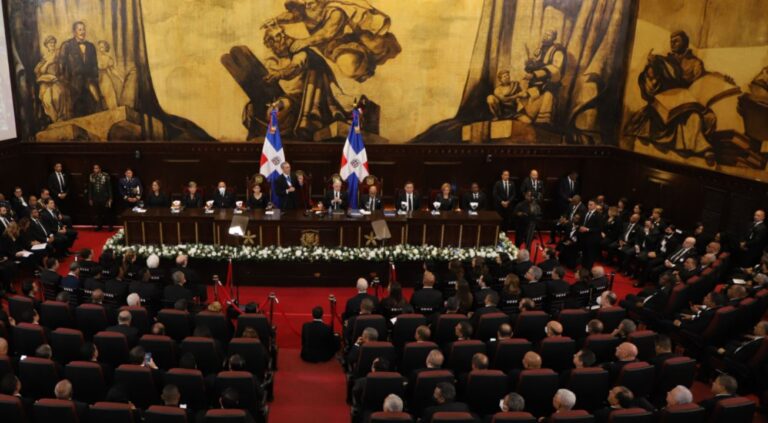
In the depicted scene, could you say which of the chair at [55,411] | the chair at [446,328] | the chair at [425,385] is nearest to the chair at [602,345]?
the chair at [446,328]

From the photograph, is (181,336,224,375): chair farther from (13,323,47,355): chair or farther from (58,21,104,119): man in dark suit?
(58,21,104,119): man in dark suit

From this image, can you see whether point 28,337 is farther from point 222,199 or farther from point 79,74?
point 79,74

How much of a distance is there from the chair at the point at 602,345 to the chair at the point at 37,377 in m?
6.48

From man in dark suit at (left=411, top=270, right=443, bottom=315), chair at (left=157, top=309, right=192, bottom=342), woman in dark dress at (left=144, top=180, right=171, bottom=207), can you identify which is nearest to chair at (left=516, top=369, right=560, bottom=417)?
man in dark suit at (left=411, top=270, right=443, bottom=315)

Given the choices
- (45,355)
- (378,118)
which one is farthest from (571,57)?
(45,355)

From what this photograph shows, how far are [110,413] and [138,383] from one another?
0.84 m

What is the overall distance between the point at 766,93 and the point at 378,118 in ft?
31.1

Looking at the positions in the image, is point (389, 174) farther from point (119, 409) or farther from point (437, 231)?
point (119, 409)

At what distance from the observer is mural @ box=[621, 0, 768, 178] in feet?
41.2

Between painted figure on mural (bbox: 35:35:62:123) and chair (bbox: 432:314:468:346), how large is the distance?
522 inches

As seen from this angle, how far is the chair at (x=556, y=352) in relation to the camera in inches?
288

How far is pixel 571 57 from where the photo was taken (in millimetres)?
16375

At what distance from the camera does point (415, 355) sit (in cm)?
710

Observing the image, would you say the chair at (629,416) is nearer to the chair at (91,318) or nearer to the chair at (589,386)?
the chair at (589,386)
